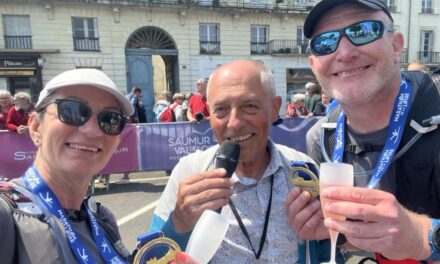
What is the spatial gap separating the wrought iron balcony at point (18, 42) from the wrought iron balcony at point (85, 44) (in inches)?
104

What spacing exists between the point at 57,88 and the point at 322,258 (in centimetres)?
171

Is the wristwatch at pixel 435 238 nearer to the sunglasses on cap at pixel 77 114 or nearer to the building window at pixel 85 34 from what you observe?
the sunglasses on cap at pixel 77 114

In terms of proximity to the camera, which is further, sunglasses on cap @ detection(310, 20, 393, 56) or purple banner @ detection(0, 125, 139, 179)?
purple banner @ detection(0, 125, 139, 179)

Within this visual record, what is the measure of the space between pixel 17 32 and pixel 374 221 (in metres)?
24.7

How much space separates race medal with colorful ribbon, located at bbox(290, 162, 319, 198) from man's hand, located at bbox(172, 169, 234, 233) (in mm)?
366

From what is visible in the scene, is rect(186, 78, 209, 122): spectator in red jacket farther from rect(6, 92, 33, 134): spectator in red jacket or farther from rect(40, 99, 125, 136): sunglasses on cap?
rect(40, 99, 125, 136): sunglasses on cap

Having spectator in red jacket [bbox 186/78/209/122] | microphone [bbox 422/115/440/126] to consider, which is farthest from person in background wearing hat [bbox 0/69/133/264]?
spectator in red jacket [bbox 186/78/209/122]

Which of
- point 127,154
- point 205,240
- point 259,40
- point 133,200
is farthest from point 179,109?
point 259,40

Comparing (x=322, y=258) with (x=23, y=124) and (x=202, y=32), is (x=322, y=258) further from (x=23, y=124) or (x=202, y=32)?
(x=202, y=32)

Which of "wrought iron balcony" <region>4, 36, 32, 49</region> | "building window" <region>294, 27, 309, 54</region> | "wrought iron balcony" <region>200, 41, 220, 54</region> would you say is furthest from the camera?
"building window" <region>294, 27, 309, 54</region>

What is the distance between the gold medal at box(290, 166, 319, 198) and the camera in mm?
1631

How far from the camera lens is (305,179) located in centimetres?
169

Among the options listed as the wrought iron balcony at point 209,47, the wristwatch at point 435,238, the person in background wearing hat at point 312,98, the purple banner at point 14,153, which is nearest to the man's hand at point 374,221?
the wristwatch at point 435,238

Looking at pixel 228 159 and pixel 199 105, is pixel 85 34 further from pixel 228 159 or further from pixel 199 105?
pixel 228 159
